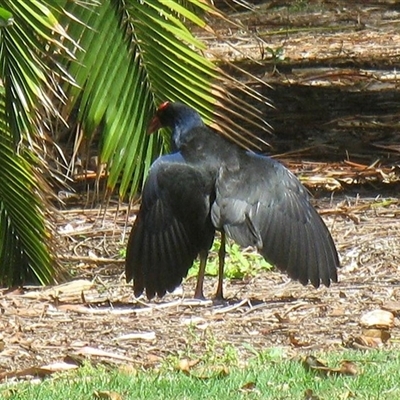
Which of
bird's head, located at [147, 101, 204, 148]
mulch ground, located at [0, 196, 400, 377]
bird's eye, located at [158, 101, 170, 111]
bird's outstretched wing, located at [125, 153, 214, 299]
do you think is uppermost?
bird's eye, located at [158, 101, 170, 111]

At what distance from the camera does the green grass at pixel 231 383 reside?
16.0 feet

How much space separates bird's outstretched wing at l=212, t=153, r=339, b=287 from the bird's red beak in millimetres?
692

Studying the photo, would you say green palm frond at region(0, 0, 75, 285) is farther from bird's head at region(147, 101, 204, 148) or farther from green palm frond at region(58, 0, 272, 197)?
bird's head at region(147, 101, 204, 148)

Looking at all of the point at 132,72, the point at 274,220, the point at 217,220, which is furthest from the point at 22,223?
the point at 274,220

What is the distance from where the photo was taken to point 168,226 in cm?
677

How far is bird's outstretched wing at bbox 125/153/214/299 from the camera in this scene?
6.70 metres

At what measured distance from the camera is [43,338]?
623cm

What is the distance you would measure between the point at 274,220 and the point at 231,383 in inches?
72.5

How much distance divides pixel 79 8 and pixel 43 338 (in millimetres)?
2105

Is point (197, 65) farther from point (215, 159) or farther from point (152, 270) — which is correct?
point (152, 270)

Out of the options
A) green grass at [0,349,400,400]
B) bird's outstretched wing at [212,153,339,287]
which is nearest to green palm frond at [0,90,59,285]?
bird's outstretched wing at [212,153,339,287]

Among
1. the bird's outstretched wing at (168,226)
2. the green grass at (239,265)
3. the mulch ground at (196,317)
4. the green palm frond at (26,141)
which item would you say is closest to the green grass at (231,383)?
the mulch ground at (196,317)

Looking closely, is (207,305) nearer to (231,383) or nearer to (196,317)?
(196,317)

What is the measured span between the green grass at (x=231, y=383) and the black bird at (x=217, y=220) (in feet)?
4.10
